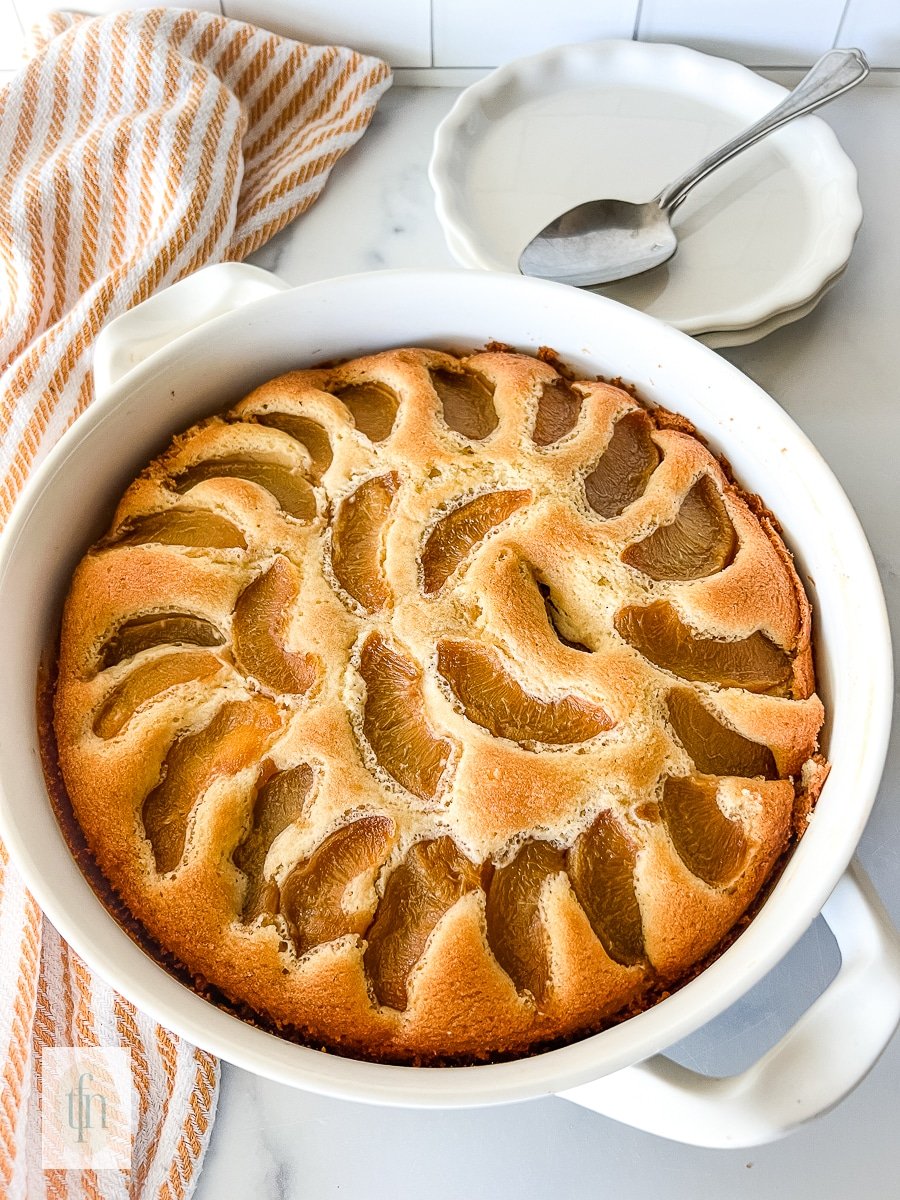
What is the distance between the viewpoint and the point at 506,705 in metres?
0.89

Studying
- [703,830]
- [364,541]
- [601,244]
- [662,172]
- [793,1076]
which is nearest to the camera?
[793,1076]

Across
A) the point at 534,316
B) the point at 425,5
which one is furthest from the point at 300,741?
the point at 425,5

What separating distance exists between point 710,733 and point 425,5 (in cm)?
115

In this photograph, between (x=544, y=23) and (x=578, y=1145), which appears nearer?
(x=578, y=1145)

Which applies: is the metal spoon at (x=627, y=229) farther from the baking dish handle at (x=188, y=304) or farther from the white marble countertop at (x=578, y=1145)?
the white marble countertop at (x=578, y=1145)

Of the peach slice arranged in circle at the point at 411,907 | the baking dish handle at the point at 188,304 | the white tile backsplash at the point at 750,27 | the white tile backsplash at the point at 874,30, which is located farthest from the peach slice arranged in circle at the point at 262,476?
the white tile backsplash at the point at 874,30

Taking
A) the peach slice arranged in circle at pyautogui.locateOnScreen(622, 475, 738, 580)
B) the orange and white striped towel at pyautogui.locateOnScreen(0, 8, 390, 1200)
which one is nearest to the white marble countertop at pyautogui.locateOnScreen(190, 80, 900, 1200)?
the peach slice arranged in circle at pyautogui.locateOnScreen(622, 475, 738, 580)

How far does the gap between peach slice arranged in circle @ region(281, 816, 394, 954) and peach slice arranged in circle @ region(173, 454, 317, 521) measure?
340 millimetres

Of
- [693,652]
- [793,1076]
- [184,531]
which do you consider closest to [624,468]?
[693,652]

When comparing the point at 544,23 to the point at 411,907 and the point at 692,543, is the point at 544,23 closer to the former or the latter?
the point at 692,543

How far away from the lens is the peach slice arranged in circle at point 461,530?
0.96 meters

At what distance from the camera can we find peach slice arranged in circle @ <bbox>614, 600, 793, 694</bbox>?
920 millimetres

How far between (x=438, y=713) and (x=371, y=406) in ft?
1.26

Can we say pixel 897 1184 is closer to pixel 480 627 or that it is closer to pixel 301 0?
pixel 480 627
